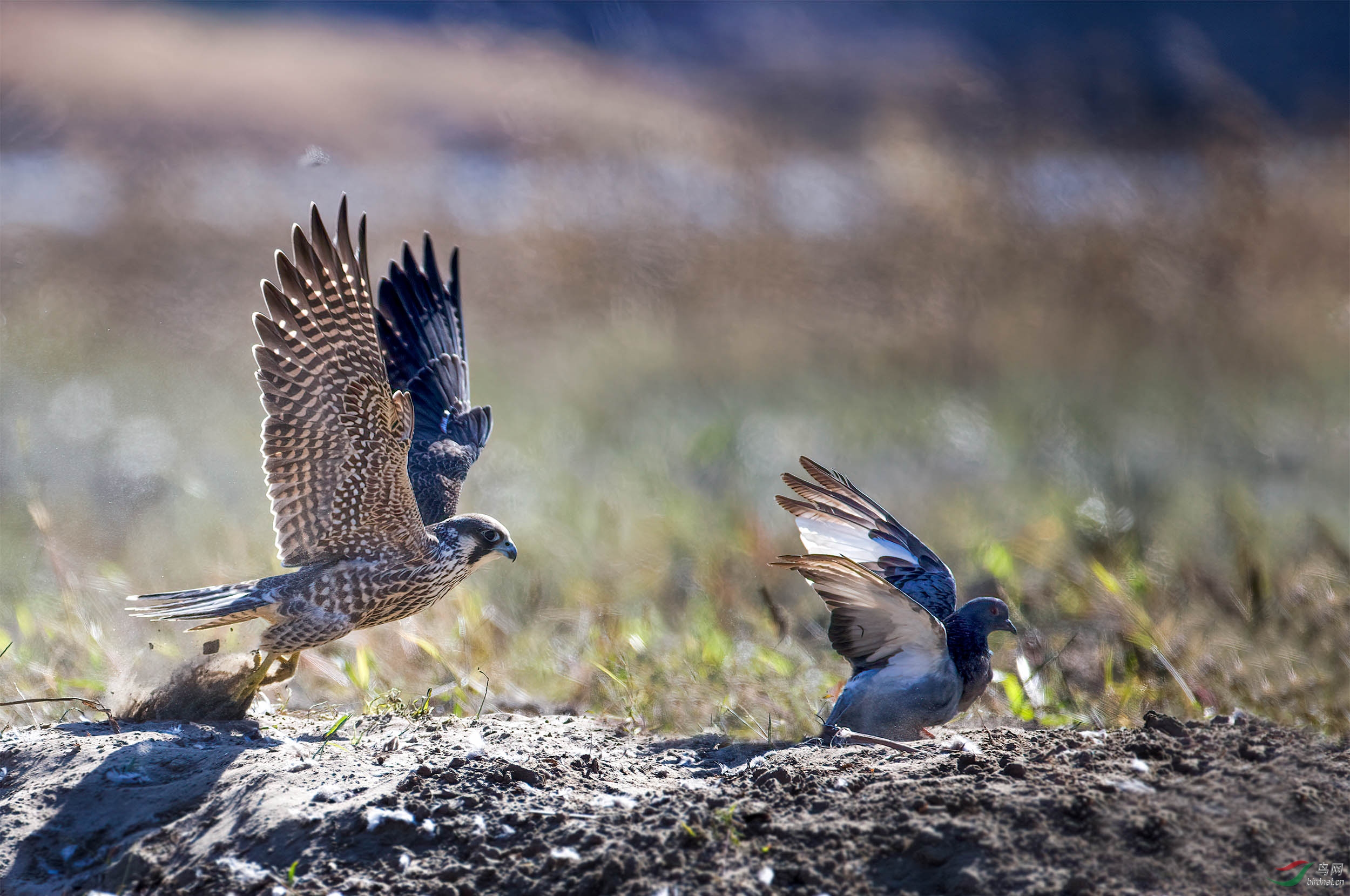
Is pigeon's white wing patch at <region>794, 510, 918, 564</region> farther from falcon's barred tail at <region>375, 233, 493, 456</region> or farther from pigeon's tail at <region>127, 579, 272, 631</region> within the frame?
pigeon's tail at <region>127, 579, 272, 631</region>

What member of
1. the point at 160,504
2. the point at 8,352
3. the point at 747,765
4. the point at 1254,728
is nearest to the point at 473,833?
the point at 747,765

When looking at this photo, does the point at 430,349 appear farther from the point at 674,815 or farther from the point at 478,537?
the point at 674,815

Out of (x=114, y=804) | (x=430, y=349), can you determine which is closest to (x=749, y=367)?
(x=430, y=349)

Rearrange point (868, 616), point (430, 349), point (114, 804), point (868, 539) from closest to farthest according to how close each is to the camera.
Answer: point (114, 804) → point (868, 616) → point (868, 539) → point (430, 349)

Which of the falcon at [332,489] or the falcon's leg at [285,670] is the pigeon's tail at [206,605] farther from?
the falcon's leg at [285,670]

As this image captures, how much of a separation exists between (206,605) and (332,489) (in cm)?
61

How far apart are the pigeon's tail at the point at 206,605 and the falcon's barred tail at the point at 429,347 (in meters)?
1.38

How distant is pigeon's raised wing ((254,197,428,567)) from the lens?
13.7 feet

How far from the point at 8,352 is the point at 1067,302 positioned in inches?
292

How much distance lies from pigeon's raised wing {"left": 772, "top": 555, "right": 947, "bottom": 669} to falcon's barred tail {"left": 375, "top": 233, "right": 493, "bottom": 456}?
222cm

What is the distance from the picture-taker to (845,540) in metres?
4.59

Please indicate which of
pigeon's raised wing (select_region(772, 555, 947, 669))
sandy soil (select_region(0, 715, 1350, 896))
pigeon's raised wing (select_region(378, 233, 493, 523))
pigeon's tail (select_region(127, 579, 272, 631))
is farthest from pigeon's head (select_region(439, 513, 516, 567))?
pigeon's raised wing (select_region(772, 555, 947, 669))

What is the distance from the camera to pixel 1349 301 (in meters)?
8.41

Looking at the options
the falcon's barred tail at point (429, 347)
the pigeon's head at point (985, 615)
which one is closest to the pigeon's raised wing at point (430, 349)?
the falcon's barred tail at point (429, 347)
